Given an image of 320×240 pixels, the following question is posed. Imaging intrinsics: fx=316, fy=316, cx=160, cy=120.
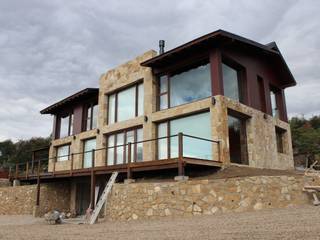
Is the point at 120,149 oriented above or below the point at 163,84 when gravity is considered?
below

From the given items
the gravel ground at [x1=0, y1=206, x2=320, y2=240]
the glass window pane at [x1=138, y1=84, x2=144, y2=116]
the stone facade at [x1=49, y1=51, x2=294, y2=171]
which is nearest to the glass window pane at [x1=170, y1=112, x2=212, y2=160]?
the stone facade at [x1=49, y1=51, x2=294, y2=171]

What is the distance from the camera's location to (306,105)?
47.9m

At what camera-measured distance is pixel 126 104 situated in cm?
1666

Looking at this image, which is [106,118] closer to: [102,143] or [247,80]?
[102,143]

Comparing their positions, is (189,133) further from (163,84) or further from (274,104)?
(274,104)

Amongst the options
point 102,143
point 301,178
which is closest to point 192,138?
point 301,178

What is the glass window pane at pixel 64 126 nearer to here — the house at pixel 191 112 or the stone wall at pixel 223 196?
the house at pixel 191 112

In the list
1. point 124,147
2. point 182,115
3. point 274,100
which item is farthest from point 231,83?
point 124,147

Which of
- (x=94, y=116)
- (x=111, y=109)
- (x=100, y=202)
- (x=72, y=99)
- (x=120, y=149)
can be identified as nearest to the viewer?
(x=100, y=202)

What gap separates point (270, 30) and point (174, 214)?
13461 mm

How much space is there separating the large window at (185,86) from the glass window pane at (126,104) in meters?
1.92

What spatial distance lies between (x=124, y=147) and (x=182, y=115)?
380 centimetres

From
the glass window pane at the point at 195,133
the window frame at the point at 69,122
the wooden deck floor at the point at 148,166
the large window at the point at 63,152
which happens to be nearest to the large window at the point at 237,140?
the glass window pane at the point at 195,133

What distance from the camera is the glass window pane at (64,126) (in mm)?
21219
